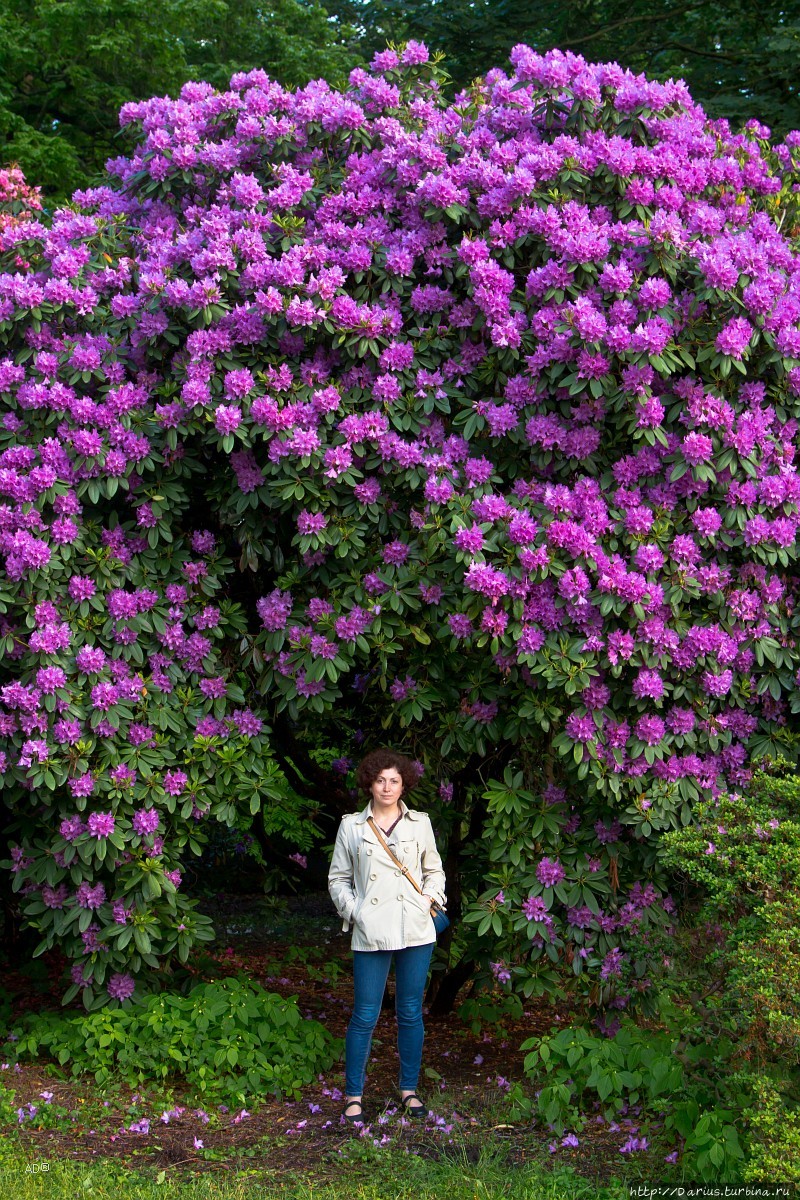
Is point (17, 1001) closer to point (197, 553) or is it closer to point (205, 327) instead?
point (197, 553)

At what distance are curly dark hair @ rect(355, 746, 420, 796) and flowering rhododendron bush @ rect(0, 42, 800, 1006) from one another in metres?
0.26

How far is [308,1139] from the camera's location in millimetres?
4398

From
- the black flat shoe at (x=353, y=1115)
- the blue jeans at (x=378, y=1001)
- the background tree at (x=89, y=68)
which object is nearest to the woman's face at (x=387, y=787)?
the blue jeans at (x=378, y=1001)

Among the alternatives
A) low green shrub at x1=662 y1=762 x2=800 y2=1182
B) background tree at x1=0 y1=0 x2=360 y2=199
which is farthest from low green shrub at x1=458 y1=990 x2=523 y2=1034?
background tree at x1=0 y1=0 x2=360 y2=199

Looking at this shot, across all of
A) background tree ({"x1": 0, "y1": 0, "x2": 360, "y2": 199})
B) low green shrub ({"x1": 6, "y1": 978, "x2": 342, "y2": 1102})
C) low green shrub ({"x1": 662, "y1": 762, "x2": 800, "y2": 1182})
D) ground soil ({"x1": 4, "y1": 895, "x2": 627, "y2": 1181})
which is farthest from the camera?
background tree ({"x1": 0, "y1": 0, "x2": 360, "y2": 199})

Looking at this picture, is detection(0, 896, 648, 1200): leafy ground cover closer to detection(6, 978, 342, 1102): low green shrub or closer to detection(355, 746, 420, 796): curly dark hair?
detection(6, 978, 342, 1102): low green shrub

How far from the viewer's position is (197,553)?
5082 millimetres

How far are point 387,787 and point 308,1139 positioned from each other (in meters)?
1.25

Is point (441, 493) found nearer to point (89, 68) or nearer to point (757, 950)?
point (757, 950)

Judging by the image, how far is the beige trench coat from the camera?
444 centimetres

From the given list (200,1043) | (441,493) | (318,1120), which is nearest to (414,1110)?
(318,1120)

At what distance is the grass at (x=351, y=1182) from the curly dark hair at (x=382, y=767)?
126 centimetres

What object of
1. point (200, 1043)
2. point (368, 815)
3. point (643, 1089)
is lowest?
point (200, 1043)

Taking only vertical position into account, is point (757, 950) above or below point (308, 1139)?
above
